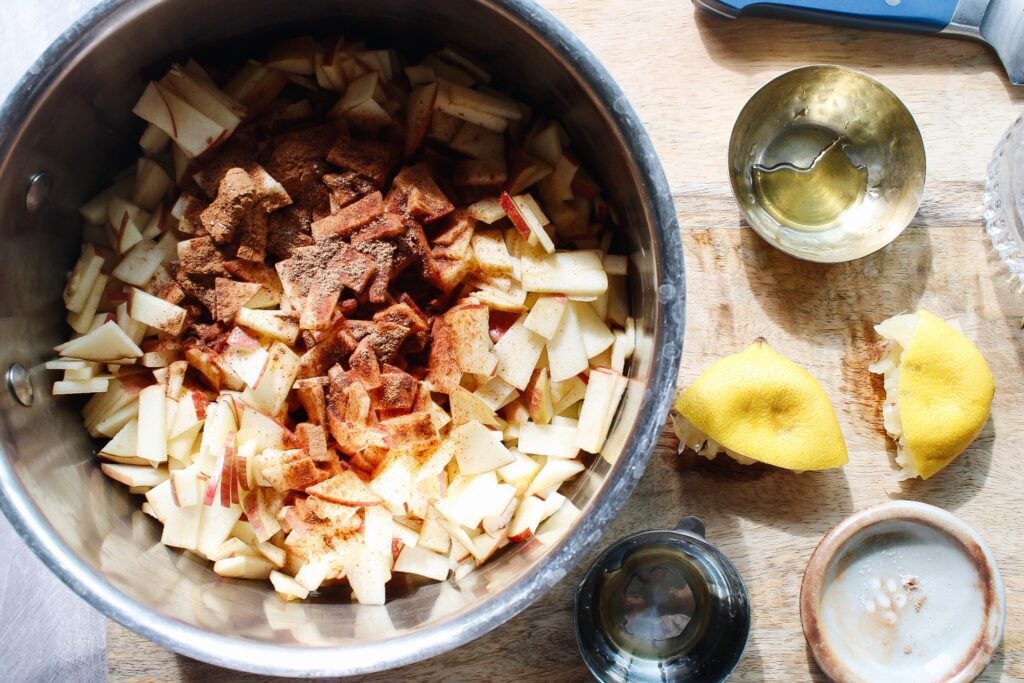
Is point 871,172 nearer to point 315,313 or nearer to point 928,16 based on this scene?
point 928,16

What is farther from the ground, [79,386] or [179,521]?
[79,386]

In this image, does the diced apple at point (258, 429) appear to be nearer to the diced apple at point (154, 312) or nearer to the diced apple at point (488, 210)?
the diced apple at point (154, 312)

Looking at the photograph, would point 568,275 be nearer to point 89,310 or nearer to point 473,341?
point 473,341

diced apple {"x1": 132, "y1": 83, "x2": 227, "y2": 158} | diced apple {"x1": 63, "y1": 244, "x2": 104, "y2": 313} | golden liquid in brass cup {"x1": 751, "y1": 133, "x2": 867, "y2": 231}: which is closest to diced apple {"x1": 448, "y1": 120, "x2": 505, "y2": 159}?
diced apple {"x1": 132, "y1": 83, "x2": 227, "y2": 158}

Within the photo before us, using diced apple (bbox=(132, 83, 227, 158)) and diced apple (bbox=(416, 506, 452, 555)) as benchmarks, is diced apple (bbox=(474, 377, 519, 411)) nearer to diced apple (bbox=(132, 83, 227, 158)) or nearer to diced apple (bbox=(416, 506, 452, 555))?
diced apple (bbox=(416, 506, 452, 555))

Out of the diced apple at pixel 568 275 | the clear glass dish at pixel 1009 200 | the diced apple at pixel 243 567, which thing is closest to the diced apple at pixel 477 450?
Result: the diced apple at pixel 568 275

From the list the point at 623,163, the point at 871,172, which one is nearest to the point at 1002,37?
the point at 871,172

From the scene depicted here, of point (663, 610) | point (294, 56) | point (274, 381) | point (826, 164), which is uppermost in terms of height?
point (294, 56)

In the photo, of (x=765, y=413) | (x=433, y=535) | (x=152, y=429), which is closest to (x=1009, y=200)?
(x=765, y=413)
